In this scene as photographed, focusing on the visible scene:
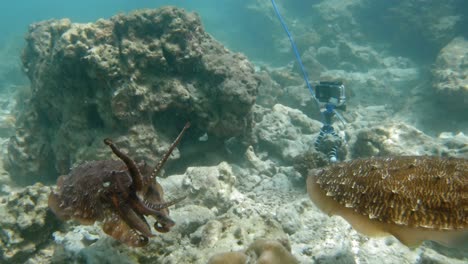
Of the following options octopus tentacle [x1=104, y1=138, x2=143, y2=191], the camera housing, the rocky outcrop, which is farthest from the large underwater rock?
octopus tentacle [x1=104, y1=138, x2=143, y2=191]

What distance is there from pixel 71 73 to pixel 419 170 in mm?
5524

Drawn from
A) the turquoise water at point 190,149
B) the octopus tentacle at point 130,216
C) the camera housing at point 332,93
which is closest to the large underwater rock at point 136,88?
the turquoise water at point 190,149

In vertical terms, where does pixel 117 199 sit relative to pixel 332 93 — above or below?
below

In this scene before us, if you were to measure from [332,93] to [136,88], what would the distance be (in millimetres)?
4502

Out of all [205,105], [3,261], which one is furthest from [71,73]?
[3,261]

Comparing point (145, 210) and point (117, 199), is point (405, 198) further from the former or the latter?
point (117, 199)

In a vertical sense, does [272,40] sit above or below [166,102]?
above

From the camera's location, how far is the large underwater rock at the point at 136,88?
511cm

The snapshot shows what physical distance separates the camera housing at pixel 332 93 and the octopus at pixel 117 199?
5.39 meters

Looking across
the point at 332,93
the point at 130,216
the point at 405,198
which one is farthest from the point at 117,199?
the point at 332,93

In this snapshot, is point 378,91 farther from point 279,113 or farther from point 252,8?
point 252,8

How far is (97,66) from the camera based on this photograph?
4918 mm

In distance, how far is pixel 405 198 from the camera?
2.19 meters

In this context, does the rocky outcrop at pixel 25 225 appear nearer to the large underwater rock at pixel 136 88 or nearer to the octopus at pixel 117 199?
the octopus at pixel 117 199
